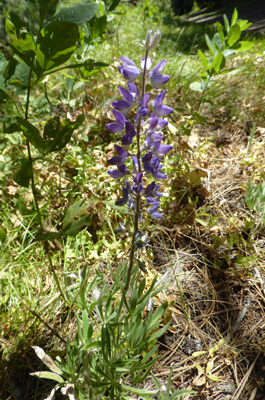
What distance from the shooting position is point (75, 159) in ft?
A: 9.03

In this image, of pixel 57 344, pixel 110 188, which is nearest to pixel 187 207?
pixel 110 188

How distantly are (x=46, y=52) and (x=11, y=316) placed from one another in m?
1.58

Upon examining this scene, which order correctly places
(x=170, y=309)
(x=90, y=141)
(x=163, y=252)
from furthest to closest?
(x=90, y=141), (x=163, y=252), (x=170, y=309)

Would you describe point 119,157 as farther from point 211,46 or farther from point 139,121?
point 211,46

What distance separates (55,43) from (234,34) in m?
2.19

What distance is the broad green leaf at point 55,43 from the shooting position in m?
1.00

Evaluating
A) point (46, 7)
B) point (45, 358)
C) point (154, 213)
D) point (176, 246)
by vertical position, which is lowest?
point (176, 246)

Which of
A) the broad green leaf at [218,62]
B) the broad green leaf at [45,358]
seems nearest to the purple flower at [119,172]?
the broad green leaf at [45,358]

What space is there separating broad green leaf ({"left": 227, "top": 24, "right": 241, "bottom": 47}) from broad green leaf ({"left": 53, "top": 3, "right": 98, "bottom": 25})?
1986 millimetres

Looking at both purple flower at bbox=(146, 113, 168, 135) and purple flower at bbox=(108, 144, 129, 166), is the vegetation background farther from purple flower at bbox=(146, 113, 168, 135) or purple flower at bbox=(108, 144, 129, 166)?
purple flower at bbox=(146, 113, 168, 135)

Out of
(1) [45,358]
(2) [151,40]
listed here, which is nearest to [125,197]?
(2) [151,40]

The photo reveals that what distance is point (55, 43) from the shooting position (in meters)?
1.04

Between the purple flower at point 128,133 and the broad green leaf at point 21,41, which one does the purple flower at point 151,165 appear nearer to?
the purple flower at point 128,133

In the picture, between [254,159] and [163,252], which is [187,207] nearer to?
[163,252]
